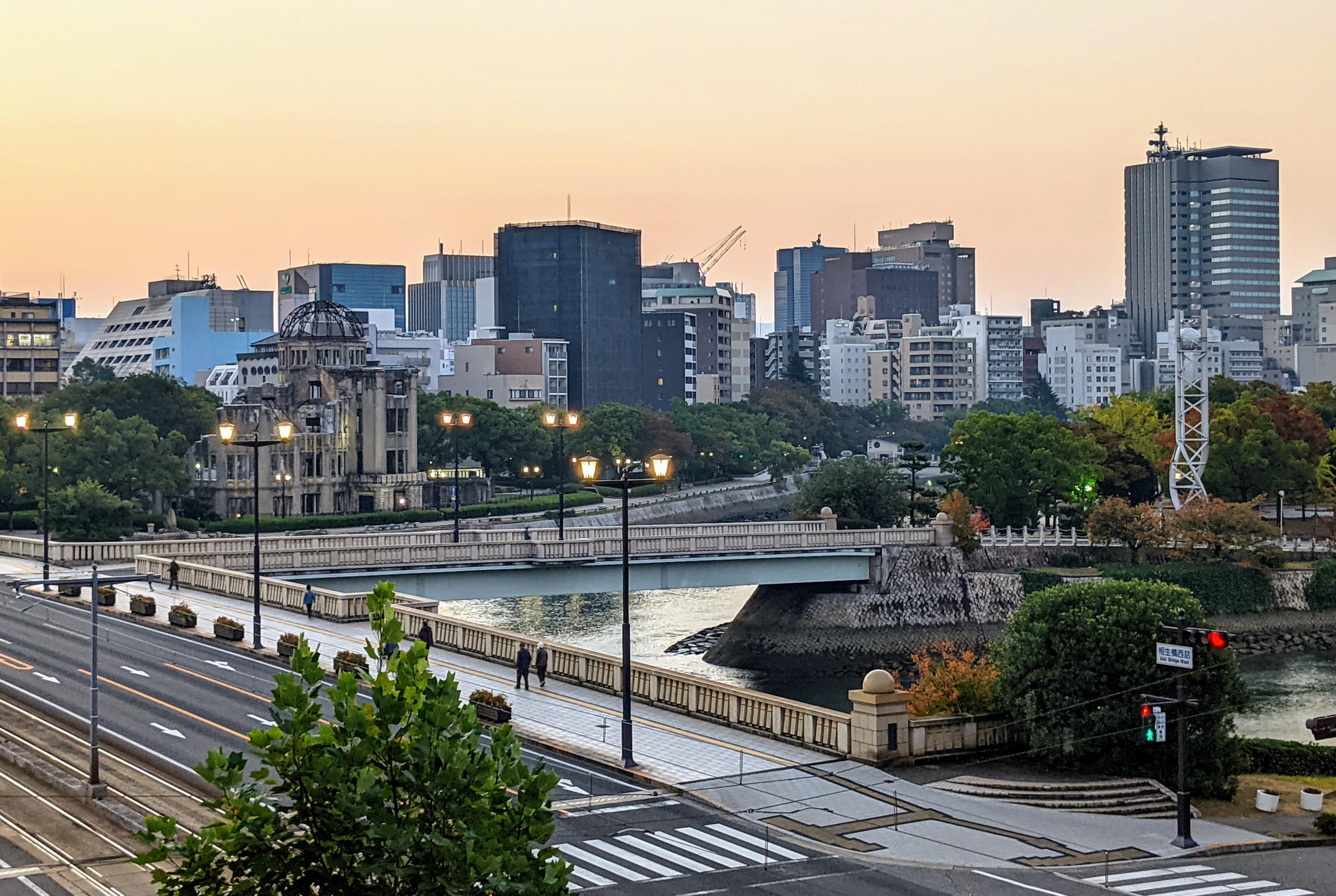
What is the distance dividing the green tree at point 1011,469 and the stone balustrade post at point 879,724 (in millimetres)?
70563

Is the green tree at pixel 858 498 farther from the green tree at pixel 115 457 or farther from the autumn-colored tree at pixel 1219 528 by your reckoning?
the green tree at pixel 115 457

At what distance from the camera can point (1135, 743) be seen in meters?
38.7

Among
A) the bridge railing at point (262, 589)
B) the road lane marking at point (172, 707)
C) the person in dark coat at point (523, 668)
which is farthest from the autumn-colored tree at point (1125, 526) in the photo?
the road lane marking at point (172, 707)

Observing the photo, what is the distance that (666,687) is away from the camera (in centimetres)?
4475

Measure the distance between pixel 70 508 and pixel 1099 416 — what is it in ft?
268

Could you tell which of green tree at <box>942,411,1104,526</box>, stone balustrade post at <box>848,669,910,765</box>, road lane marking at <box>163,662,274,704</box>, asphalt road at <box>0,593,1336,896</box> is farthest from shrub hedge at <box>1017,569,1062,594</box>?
asphalt road at <box>0,593,1336,896</box>

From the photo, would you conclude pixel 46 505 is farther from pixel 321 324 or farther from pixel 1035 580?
pixel 321 324

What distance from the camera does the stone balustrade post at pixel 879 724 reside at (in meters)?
38.4

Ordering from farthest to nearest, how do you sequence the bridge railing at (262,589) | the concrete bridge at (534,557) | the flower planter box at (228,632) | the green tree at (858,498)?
the green tree at (858,498), the concrete bridge at (534,557), the bridge railing at (262,589), the flower planter box at (228,632)

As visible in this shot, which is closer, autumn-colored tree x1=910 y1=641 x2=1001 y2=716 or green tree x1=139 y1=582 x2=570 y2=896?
green tree x1=139 y1=582 x2=570 y2=896

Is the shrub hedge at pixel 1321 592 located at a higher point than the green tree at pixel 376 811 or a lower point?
lower

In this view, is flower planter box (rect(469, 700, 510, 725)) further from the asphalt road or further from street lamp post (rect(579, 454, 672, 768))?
street lamp post (rect(579, 454, 672, 768))

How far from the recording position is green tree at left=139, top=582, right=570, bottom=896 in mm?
15188

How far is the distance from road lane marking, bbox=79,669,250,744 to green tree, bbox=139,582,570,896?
23404 mm
